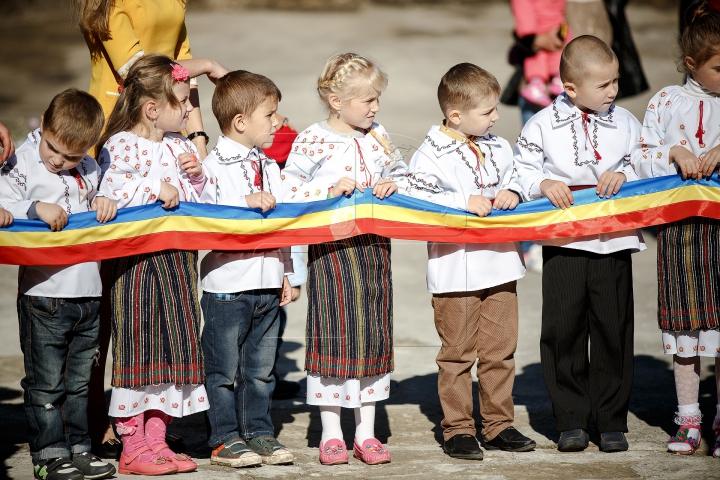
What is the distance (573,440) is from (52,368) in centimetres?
230

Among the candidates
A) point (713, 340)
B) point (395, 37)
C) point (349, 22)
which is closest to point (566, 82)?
point (713, 340)

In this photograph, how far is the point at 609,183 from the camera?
14.4ft

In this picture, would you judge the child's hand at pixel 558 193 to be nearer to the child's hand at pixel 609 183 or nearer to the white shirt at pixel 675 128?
the child's hand at pixel 609 183


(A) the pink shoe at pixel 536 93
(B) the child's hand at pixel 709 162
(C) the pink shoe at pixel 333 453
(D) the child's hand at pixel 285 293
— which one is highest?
(A) the pink shoe at pixel 536 93

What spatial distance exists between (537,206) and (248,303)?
1364 millimetres

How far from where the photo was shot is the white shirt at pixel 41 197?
4082mm

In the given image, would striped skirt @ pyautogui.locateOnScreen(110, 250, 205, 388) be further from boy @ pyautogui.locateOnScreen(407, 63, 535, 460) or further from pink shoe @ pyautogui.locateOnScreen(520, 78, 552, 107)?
pink shoe @ pyautogui.locateOnScreen(520, 78, 552, 107)

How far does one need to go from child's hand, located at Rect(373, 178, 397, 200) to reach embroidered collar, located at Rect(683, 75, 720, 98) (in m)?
1.43

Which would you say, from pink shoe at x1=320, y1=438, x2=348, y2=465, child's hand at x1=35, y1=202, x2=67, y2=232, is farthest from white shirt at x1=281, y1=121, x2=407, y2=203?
pink shoe at x1=320, y1=438, x2=348, y2=465

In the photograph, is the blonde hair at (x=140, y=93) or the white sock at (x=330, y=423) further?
the white sock at (x=330, y=423)

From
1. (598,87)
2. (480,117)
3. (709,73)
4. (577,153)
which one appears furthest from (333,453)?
(709,73)

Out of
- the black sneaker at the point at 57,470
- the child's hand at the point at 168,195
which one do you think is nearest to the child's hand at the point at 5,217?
the child's hand at the point at 168,195

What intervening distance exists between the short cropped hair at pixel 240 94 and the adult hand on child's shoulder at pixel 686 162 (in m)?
1.83

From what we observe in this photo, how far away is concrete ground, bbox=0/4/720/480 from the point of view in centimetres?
428
